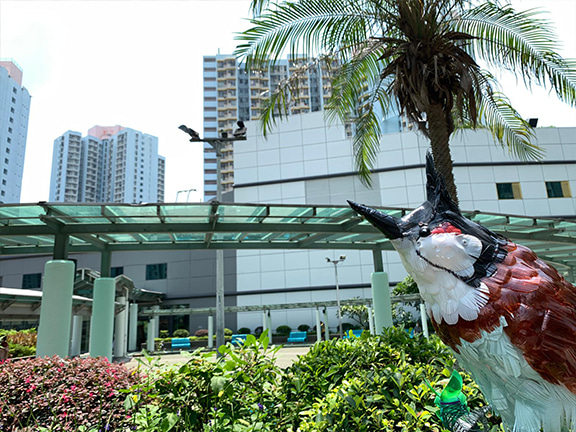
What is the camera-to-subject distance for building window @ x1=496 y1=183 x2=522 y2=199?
3419 cm

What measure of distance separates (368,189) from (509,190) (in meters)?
11.7

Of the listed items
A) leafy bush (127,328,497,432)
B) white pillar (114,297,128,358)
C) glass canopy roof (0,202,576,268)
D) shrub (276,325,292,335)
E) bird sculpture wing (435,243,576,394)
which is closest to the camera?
bird sculpture wing (435,243,576,394)

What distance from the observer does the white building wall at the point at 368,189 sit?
112ft

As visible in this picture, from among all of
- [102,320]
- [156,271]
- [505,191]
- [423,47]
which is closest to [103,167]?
[156,271]

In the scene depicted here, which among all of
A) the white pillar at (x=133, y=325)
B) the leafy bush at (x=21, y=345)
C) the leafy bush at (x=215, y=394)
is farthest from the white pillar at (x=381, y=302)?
the white pillar at (x=133, y=325)

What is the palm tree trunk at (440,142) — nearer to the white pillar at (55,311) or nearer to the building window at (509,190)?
the white pillar at (55,311)

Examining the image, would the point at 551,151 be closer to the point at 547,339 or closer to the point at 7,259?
the point at 547,339

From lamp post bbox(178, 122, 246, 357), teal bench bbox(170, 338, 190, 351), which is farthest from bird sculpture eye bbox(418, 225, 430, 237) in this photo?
teal bench bbox(170, 338, 190, 351)

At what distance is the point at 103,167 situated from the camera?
97.7 m

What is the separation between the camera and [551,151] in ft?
114

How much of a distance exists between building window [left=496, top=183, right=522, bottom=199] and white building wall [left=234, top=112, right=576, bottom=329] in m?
0.34

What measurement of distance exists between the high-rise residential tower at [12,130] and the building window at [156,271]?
49.2 m

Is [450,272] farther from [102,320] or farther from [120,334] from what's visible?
[120,334]

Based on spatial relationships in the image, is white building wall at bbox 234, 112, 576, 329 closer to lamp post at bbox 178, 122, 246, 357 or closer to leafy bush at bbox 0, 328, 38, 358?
Result: leafy bush at bbox 0, 328, 38, 358
